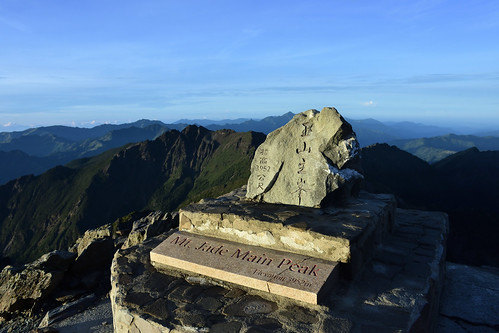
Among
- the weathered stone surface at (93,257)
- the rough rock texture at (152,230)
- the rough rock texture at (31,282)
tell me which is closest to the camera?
the rough rock texture at (31,282)

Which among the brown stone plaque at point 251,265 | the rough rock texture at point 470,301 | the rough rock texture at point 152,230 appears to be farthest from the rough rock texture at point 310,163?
the rough rock texture at point 152,230

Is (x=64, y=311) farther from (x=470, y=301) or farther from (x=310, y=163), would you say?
(x=470, y=301)

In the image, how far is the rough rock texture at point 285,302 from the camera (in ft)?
15.0

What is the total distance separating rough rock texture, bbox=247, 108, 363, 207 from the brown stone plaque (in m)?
1.89

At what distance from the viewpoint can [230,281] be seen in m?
5.74

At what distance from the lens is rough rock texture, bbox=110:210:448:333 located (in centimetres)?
458

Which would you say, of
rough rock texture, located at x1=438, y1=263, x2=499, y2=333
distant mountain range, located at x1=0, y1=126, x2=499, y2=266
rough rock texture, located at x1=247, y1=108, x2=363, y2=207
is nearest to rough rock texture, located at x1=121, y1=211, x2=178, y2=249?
rough rock texture, located at x1=247, y1=108, x2=363, y2=207

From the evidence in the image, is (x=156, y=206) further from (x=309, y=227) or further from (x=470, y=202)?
(x=309, y=227)

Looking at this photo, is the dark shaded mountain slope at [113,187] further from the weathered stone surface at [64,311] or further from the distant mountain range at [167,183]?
the weathered stone surface at [64,311]

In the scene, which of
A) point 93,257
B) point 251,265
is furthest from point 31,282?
point 251,265

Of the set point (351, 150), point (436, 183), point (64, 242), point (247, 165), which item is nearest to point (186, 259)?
point (351, 150)

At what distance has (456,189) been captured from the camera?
5153 centimetres

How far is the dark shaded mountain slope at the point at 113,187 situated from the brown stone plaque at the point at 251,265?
229 feet

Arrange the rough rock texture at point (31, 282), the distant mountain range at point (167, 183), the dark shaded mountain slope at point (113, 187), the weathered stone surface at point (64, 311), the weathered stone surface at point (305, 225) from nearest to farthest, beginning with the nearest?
the weathered stone surface at point (305, 225), the weathered stone surface at point (64, 311), the rough rock texture at point (31, 282), the distant mountain range at point (167, 183), the dark shaded mountain slope at point (113, 187)
